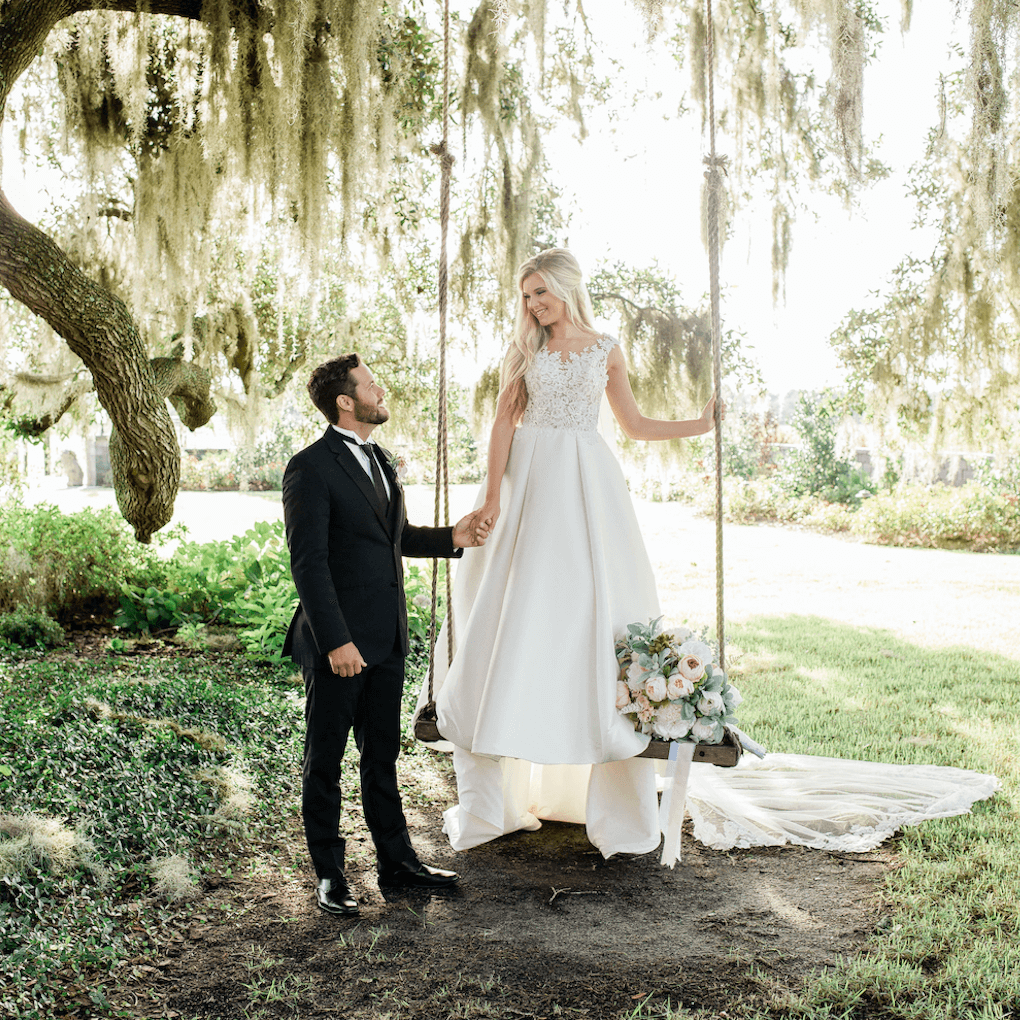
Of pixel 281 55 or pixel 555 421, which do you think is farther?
pixel 281 55

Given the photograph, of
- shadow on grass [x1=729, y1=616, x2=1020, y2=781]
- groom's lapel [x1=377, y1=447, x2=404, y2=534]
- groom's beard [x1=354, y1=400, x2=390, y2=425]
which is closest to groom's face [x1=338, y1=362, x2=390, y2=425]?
groom's beard [x1=354, y1=400, x2=390, y2=425]

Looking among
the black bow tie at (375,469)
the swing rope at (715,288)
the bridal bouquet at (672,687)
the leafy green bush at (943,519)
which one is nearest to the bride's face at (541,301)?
the swing rope at (715,288)

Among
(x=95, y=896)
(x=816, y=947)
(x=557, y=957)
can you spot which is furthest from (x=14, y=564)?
(x=816, y=947)

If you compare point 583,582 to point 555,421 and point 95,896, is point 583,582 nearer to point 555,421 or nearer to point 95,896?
point 555,421

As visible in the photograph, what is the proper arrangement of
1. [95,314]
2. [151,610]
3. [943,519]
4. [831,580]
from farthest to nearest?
[943,519]
[831,580]
[151,610]
[95,314]

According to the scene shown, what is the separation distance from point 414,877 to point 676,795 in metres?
0.82

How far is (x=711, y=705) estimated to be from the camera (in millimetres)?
2566

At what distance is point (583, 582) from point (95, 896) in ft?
5.42

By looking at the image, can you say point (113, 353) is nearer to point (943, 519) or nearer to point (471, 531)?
point (471, 531)

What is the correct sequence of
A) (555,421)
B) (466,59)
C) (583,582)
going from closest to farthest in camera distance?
(583,582)
(555,421)
(466,59)

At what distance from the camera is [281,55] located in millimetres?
4332

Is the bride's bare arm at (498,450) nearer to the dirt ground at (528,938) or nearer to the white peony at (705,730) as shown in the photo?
the white peony at (705,730)

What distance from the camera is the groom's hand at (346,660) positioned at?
2410 mm

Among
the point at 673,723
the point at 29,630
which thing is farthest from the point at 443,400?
the point at 29,630
